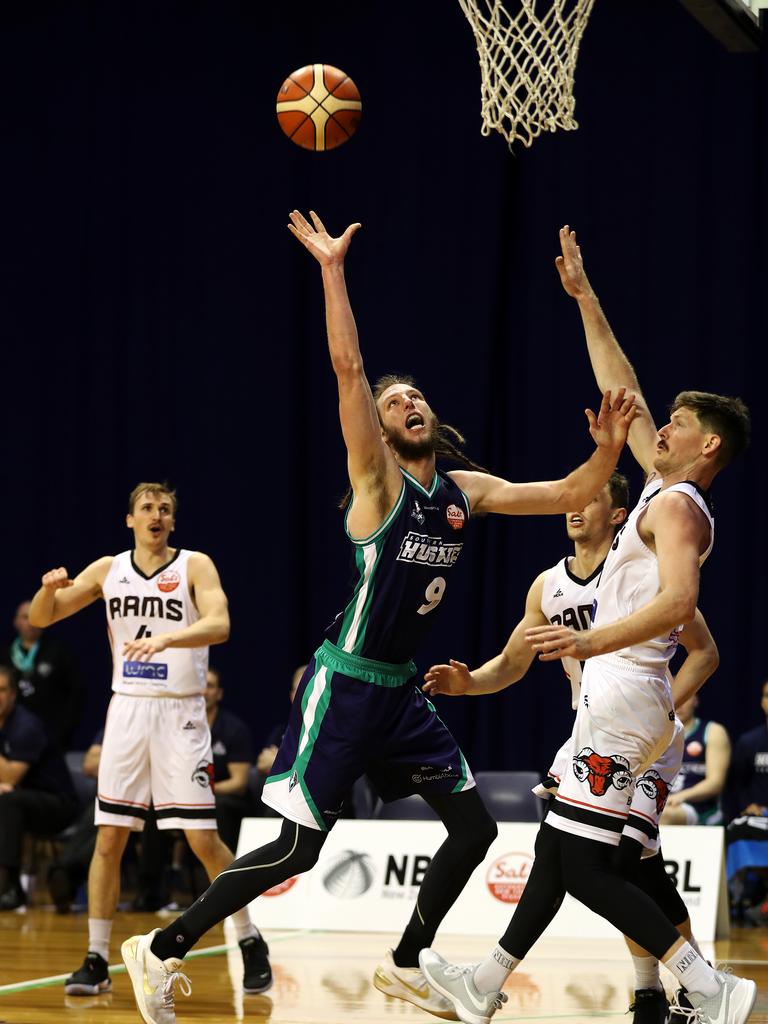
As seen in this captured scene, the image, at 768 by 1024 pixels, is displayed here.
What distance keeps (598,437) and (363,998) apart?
291 centimetres

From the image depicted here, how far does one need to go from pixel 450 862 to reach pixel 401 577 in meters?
1.06

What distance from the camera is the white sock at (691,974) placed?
480cm

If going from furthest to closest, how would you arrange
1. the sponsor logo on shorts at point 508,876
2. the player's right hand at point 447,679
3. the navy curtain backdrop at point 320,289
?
the navy curtain backdrop at point 320,289, the sponsor logo on shorts at point 508,876, the player's right hand at point 447,679

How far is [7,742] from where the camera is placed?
10.7 metres

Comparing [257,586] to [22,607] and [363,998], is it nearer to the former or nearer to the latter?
[22,607]

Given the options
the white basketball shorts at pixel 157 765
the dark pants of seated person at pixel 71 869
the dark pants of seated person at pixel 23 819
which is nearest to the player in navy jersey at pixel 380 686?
the white basketball shorts at pixel 157 765

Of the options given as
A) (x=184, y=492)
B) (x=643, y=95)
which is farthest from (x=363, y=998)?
(x=643, y=95)

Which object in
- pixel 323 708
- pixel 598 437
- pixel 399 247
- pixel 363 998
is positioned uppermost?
pixel 399 247

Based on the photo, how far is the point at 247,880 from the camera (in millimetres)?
5207

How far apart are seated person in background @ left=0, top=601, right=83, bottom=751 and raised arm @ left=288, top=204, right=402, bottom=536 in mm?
7305

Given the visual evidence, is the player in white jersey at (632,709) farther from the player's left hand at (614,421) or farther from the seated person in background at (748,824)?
the seated person in background at (748,824)

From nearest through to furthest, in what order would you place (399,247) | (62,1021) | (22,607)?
1. (62,1021)
2. (22,607)
3. (399,247)

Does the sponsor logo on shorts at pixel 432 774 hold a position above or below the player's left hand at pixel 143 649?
below

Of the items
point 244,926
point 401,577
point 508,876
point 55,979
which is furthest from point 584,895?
point 508,876
